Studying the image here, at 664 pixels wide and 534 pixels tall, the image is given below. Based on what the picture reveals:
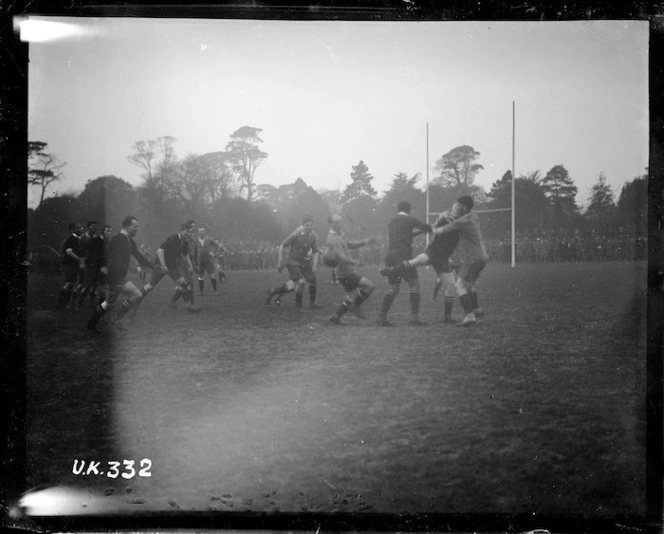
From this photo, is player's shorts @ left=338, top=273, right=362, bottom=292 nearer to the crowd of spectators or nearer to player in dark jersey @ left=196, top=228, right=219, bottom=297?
the crowd of spectators

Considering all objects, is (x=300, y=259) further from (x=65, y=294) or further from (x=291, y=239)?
(x=65, y=294)

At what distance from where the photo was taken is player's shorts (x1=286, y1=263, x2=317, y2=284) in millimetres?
3033

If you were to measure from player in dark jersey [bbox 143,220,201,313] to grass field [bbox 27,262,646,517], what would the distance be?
9 centimetres

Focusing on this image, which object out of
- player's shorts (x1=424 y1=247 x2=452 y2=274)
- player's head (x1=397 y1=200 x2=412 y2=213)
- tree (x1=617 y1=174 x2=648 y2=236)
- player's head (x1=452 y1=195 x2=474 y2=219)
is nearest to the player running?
player's head (x1=397 y1=200 x2=412 y2=213)

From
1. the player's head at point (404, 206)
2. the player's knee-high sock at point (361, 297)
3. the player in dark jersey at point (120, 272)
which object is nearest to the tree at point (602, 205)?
the player's head at point (404, 206)

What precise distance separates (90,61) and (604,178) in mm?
2813

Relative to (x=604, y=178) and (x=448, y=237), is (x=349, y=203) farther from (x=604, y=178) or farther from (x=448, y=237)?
(x=604, y=178)

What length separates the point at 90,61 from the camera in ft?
9.59

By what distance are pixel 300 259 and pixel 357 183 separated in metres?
0.53

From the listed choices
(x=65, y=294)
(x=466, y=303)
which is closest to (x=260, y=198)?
(x=65, y=294)

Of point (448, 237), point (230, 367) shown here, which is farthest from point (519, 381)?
point (230, 367)

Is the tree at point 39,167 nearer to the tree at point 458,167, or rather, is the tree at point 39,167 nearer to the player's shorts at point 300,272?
the player's shorts at point 300,272

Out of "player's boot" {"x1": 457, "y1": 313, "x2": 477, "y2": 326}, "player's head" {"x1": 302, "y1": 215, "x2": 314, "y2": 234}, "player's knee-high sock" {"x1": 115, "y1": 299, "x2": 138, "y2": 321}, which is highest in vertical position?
"player's head" {"x1": 302, "y1": 215, "x2": 314, "y2": 234}

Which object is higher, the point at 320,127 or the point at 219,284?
the point at 320,127
